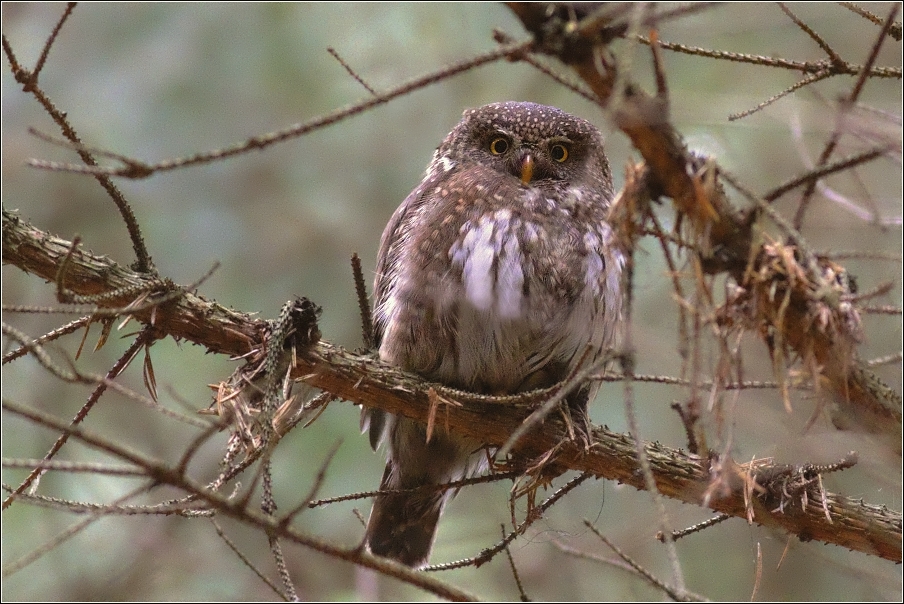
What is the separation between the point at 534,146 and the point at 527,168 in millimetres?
167

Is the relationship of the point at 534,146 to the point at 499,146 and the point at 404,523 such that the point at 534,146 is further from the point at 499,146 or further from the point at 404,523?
the point at 404,523

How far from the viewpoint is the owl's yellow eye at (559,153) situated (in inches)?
144

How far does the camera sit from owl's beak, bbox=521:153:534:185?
3465 millimetres

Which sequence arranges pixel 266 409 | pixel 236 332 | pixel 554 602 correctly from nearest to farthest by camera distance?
1. pixel 266 409
2. pixel 236 332
3. pixel 554 602

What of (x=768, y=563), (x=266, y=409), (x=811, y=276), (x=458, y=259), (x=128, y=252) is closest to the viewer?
(x=811, y=276)

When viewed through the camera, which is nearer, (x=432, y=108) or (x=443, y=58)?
(x=443, y=58)

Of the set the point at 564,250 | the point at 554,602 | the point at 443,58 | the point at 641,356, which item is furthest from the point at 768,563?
the point at 641,356

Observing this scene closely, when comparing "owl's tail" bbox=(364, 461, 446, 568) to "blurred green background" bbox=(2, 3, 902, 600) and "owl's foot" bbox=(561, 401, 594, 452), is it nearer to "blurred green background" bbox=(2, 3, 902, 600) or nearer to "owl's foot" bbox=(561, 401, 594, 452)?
"owl's foot" bbox=(561, 401, 594, 452)

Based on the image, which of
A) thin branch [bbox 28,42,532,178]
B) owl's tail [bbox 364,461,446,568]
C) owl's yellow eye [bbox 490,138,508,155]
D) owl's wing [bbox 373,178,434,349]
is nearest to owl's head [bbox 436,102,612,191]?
owl's yellow eye [bbox 490,138,508,155]

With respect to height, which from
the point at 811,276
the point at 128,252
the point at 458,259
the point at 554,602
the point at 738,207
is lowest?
the point at 554,602

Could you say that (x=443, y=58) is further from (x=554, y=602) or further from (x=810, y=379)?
(x=810, y=379)

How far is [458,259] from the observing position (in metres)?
3.12

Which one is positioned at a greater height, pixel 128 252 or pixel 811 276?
pixel 128 252

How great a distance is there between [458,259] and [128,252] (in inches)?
132
